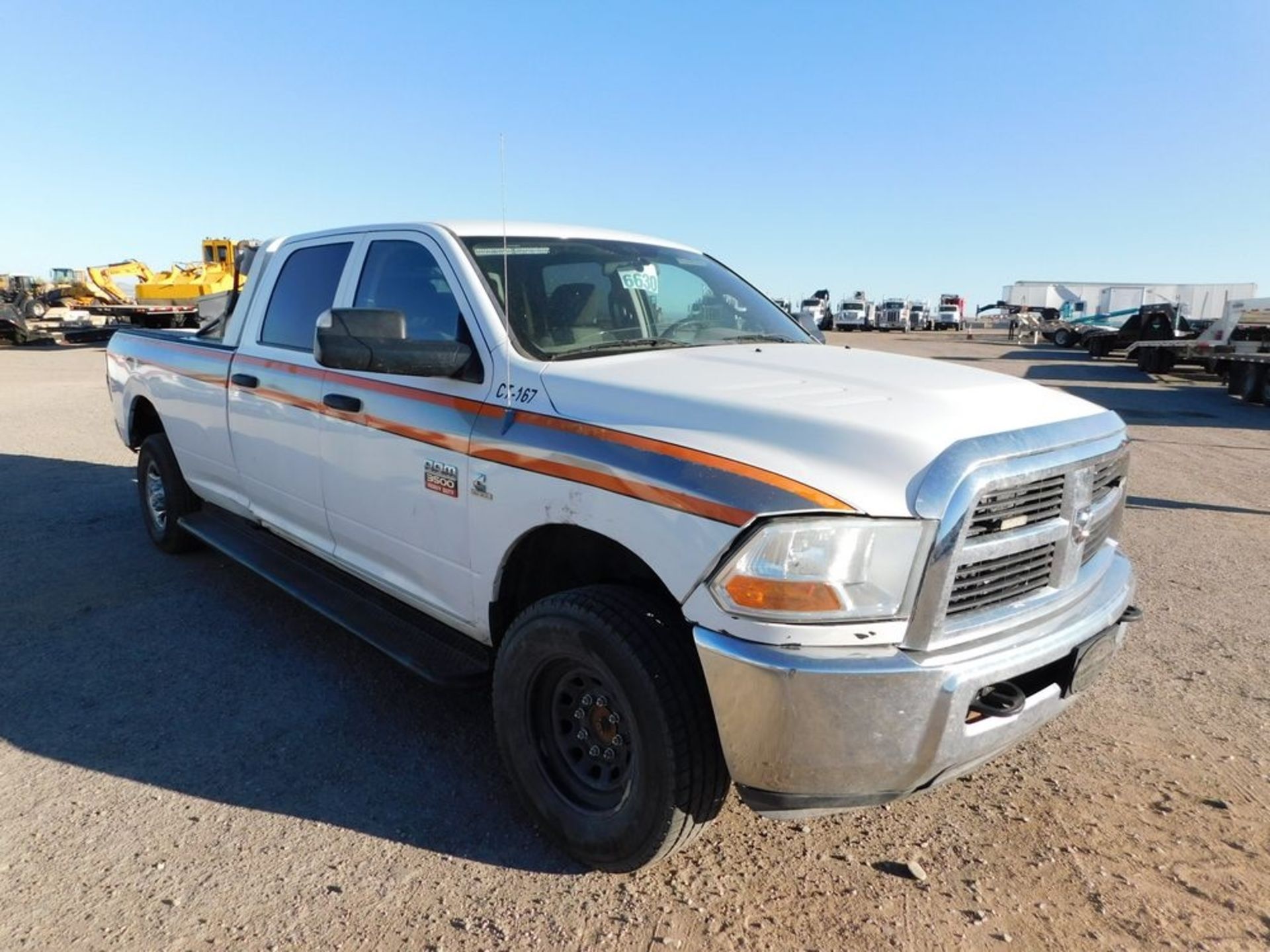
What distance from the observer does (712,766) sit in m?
2.37

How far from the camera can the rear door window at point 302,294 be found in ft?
13.1

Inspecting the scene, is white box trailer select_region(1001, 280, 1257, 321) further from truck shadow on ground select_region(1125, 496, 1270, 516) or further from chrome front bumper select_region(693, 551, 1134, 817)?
chrome front bumper select_region(693, 551, 1134, 817)

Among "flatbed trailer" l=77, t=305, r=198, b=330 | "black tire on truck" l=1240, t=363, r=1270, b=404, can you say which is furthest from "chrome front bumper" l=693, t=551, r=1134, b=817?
"flatbed trailer" l=77, t=305, r=198, b=330

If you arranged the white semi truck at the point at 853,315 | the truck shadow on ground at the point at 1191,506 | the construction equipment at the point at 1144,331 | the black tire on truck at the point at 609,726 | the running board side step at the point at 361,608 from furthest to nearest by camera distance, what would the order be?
the white semi truck at the point at 853,315 → the construction equipment at the point at 1144,331 → the truck shadow on ground at the point at 1191,506 → the running board side step at the point at 361,608 → the black tire on truck at the point at 609,726

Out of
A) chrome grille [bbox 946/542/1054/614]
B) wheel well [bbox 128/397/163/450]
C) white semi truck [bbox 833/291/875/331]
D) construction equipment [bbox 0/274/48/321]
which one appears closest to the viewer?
chrome grille [bbox 946/542/1054/614]

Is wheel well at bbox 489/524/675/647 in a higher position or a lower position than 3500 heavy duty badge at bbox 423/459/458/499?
lower

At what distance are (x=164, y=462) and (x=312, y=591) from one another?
237cm

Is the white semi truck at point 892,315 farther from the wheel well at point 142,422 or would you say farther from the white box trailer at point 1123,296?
the wheel well at point 142,422

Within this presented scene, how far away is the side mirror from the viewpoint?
2891mm

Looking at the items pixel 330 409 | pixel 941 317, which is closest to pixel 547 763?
pixel 330 409

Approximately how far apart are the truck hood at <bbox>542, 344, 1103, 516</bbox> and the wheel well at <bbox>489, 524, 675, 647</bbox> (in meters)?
0.40

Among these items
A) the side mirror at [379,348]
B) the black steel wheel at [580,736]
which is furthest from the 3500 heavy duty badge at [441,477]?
the black steel wheel at [580,736]

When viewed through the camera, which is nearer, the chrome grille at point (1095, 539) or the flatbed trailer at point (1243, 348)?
the chrome grille at point (1095, 539)

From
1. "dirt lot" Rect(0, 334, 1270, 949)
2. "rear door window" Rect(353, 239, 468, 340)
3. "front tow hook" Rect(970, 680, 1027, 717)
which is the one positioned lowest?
"dirt lot" Rect(0, 334, 1270, 949)
